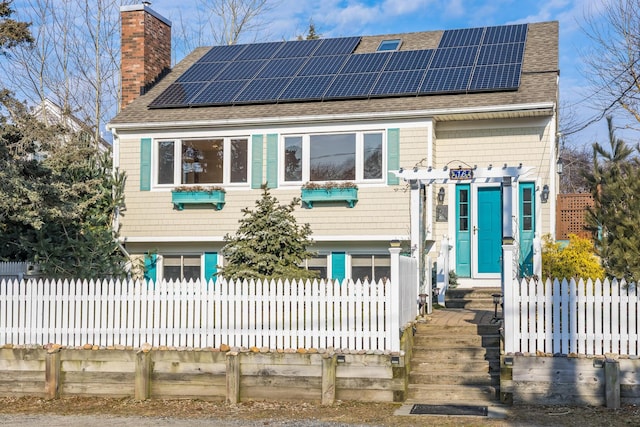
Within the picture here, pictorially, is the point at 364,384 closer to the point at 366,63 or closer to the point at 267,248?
the point at 267,248

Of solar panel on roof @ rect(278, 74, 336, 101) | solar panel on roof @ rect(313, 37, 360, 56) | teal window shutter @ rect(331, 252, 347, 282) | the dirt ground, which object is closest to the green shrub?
teal window shutter @ rect(331, 252, 347, 282)

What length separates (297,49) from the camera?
20.9 m

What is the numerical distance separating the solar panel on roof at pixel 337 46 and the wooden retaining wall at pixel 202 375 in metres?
11.2

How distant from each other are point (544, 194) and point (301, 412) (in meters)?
8.29

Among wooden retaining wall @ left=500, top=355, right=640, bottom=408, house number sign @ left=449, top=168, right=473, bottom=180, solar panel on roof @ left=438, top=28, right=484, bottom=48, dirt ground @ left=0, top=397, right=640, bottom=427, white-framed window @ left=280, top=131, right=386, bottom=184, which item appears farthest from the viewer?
solar panel on roof @ left=438, top=28, right=484, bottom=48

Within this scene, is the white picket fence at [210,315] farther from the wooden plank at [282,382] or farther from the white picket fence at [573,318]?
the white picket fence at [573,318]

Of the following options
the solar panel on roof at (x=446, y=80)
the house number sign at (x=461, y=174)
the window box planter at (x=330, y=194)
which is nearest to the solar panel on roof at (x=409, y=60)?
the solar panel on roof at (x=446, y=80)

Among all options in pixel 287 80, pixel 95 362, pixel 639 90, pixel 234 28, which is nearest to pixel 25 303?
pixel 95 362

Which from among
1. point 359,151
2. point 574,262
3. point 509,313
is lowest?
point 509,313

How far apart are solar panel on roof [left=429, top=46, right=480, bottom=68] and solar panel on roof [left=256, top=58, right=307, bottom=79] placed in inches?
137

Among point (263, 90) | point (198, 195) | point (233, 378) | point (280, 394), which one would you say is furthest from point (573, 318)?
point (263, 90)

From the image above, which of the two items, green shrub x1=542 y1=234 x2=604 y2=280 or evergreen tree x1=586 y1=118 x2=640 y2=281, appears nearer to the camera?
evergreen tree x1=586 y1=118 x2=640 y2=281

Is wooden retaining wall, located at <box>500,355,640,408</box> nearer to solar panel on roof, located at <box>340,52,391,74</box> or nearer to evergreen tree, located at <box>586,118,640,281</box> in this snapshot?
evergreen tree, located at <box>586,118,640,281</box>

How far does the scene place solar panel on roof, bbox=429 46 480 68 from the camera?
1781 centimetres
